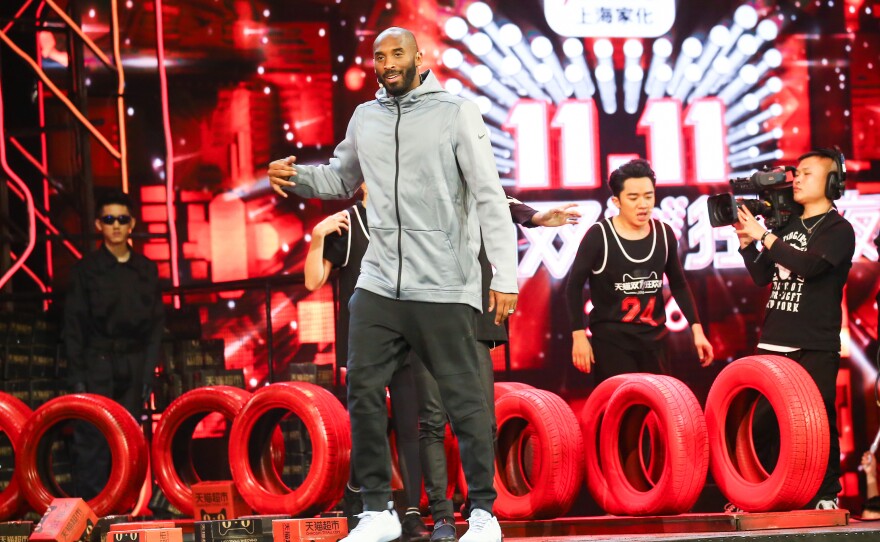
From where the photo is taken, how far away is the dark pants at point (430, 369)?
15.8 feet

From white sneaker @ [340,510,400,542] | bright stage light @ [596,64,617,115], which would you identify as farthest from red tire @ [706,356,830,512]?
bright stage light @ [596,64,617,115]

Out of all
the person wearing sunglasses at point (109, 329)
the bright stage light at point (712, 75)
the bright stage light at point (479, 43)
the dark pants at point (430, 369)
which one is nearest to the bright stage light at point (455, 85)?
the bright stage light at point (479, 43)

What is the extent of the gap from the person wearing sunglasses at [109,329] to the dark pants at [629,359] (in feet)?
10.3

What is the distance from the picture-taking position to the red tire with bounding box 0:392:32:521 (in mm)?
7344

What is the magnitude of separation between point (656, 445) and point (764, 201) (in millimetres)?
1392

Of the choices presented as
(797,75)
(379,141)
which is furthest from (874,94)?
(379,141)

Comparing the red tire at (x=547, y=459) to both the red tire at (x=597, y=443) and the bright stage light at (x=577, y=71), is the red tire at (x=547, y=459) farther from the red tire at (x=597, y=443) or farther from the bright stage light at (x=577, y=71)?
the bright stage light at (x=577, y=71)

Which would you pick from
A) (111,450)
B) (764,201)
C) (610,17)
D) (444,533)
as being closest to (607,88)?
(610,17)

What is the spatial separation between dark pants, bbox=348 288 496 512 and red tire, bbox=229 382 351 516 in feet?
5.59

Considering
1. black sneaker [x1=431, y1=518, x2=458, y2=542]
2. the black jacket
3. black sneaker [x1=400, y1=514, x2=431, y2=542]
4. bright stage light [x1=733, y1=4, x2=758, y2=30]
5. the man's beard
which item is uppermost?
bright stage light [x1=733, y1=4, x2=758, y2=30]

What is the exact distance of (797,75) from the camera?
10922mm

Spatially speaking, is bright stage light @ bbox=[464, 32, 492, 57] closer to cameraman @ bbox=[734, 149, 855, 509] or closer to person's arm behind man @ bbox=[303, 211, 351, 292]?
cameraman @ bbox=[734, 149, 855, 509]

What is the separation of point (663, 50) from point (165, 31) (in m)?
4.17

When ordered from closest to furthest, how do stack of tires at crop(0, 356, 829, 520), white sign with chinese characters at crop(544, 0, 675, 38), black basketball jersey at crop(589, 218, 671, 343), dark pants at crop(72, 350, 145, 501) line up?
stack of tires at crop(0, 356, 829, 520), black basketball jersey at crop(589, 218, 671, 343), dark pants at crop(72, 350, 145, 501), white sign with chinese characters at crop(544, 0, 675, 38)
